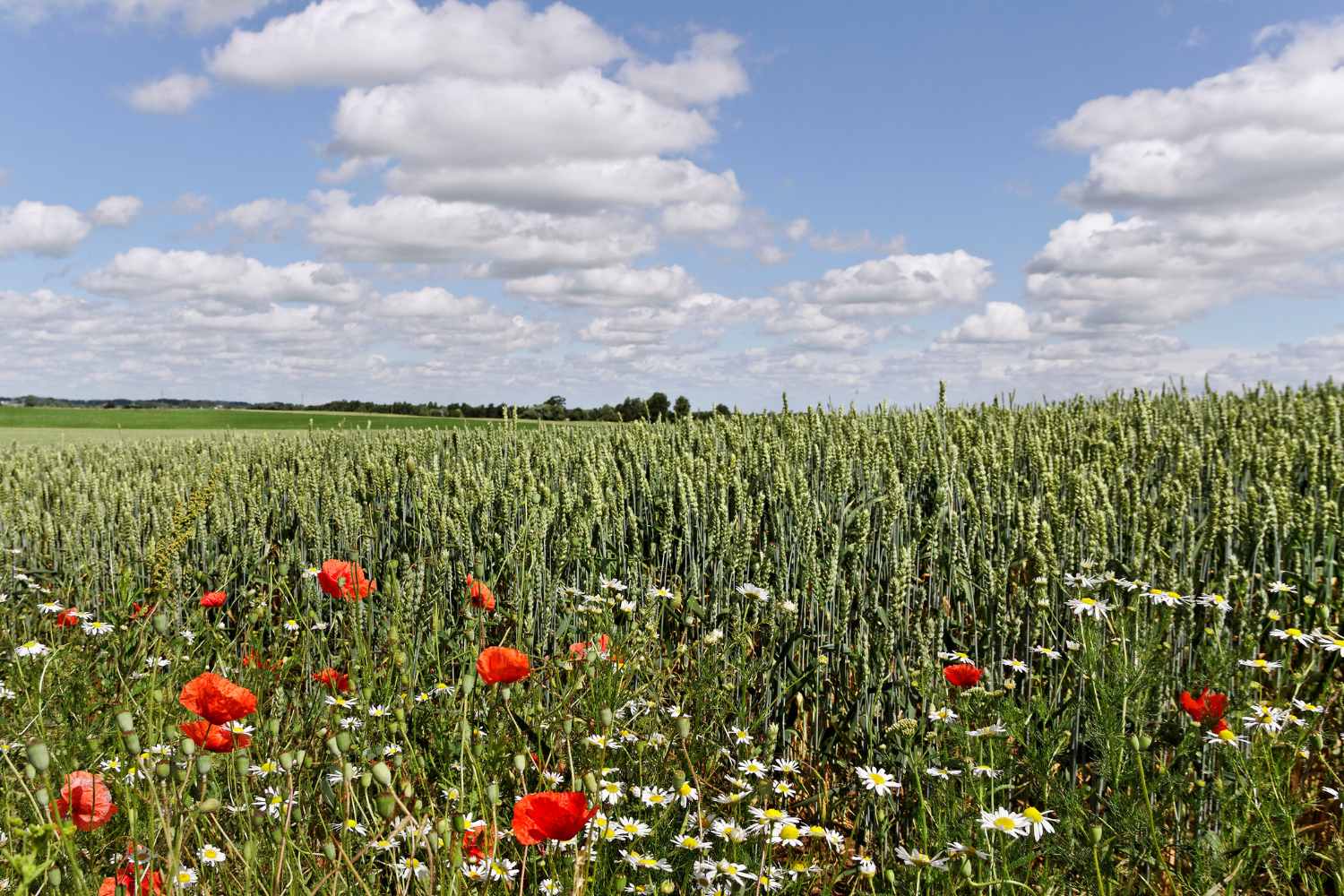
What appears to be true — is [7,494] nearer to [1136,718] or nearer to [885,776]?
[885,776]

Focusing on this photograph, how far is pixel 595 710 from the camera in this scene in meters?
1.79

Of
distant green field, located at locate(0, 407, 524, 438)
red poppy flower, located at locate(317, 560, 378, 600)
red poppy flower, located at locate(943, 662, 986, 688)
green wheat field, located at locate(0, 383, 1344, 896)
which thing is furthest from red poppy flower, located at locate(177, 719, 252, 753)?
distant green field, located at locate(0, 407, 524, 438)

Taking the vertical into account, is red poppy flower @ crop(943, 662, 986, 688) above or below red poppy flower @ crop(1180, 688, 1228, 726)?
above

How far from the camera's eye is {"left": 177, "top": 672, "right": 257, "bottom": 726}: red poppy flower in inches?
55.1

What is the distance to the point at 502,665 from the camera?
5.28 ft

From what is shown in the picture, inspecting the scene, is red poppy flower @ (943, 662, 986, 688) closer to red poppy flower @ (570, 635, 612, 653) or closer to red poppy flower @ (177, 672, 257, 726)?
red poppy flower @ (570, 635, 612, 653)

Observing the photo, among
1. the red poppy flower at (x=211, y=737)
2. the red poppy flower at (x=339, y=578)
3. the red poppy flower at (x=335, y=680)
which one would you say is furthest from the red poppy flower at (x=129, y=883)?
the red poppy flower at (x=339, y=578)

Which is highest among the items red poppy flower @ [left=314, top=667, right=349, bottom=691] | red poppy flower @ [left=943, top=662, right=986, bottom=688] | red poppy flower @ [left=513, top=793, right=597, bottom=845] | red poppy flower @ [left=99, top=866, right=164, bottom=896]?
red poppy flower @ [left=943, top=662, right=986, bottom=688]

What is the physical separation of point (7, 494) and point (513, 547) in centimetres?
357

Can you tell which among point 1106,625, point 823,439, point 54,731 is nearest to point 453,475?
point 54,731

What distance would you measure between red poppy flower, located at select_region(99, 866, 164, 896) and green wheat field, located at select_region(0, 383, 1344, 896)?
1cm

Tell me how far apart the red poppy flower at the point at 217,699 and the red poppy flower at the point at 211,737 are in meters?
0.06

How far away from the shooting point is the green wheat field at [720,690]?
142cm

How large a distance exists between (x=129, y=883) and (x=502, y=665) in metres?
0.79
